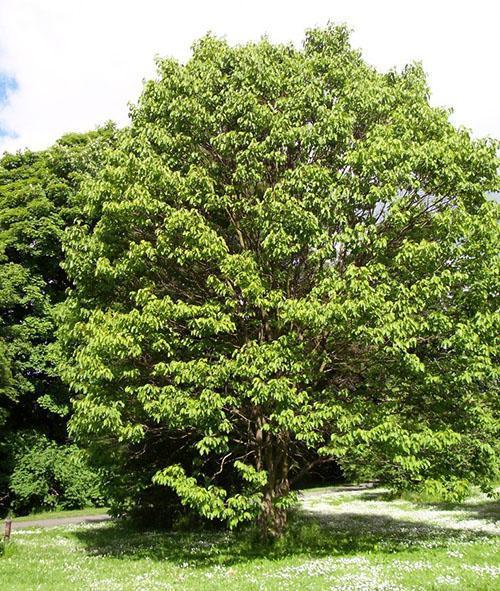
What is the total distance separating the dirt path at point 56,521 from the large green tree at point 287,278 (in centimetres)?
1086

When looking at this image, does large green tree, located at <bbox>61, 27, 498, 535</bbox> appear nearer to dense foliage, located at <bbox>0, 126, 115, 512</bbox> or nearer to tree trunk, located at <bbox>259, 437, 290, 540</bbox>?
tree trunk, located at <bbox>259, 437, 290, 540</bbox>

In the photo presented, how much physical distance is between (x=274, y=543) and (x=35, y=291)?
67.5ft

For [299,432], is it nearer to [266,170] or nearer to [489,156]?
[266,170]

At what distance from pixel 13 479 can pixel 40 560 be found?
16.7 meters

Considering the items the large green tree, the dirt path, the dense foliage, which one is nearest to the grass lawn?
the large green tree

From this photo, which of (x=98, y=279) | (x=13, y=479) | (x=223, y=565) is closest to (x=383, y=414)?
(x=223, y=565)

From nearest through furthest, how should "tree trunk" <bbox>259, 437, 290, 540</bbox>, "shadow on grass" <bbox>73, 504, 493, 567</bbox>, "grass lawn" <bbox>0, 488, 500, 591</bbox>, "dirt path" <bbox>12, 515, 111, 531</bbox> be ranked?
"grass lawn" <bbox>0, 488, 500, 591</bbox>, "shadow on grass" <bbox>73, 504, 493, 567</bbox>, "tree trunk" <bbox>259, 437, 290, 540</bbox>, "dirt path" <bbox>12, 515, 111, 531</bbox>

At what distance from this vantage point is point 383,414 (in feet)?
40.9

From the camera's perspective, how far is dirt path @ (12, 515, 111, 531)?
77.6 feet

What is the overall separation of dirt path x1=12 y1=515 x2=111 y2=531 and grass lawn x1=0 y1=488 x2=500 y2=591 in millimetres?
3190

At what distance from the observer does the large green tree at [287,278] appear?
1218 cm

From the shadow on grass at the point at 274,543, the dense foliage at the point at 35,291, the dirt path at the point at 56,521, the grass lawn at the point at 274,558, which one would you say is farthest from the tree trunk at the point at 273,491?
the dense foliage at the point at 35,291

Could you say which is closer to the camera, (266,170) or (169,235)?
(169,235)

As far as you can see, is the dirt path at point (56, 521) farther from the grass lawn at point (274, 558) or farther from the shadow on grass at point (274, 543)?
the shadow on grass at point (274, 543)
